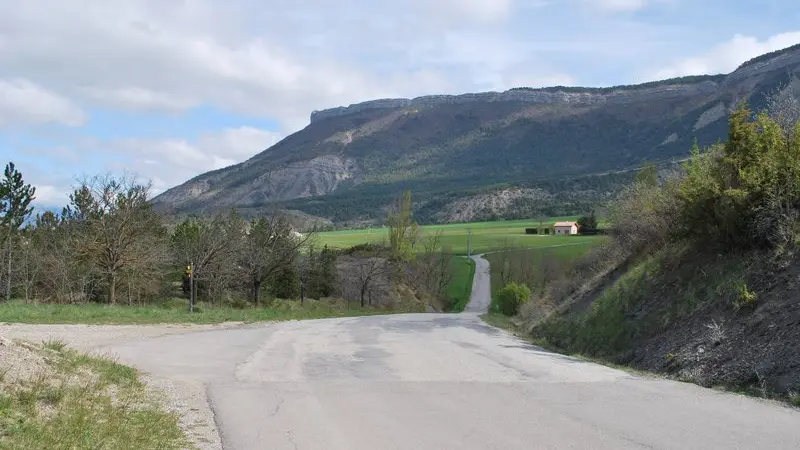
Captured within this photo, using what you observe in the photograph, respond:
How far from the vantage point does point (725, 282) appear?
49.3ft

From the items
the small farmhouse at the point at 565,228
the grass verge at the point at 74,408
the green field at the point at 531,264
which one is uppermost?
the small farmhouse at the point at 565,228

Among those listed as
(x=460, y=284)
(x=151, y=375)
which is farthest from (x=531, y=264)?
(x=151, y=375)

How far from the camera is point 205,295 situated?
55.4 metres

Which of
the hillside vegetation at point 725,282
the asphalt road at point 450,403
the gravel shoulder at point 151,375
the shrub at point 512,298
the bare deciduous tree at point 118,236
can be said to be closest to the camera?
the asphalt road at point 450,403

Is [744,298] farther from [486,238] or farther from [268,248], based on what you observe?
[486,238]

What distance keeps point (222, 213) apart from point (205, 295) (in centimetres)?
718

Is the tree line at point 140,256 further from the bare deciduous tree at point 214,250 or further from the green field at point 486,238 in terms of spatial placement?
the green field at point 486,238

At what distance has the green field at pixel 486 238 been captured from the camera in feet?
336

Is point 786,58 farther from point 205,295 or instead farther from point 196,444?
point 196,444

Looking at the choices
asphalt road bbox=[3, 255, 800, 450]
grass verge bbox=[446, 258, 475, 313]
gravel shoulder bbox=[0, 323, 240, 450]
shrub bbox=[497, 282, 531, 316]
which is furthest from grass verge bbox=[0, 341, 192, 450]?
grass verge bbox=[446, 258, 475, 313]

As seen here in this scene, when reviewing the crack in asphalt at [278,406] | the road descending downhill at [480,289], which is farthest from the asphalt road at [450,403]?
the road descending downhill at [480,289]

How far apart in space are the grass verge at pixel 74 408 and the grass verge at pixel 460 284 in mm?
61871

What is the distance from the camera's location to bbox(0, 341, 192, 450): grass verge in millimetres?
6621

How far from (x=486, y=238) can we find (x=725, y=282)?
106 m
